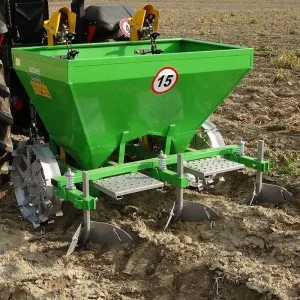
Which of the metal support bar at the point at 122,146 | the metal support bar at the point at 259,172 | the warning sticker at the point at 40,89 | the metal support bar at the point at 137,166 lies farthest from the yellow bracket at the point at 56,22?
the metal support bar at the point at 259,172

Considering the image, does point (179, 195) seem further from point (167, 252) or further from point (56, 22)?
point (56, 22)

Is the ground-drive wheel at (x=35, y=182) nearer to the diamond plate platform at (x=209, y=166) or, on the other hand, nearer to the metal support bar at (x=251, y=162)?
the diamond plate platform at (x=209, y=166)

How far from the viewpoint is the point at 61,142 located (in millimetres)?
4398

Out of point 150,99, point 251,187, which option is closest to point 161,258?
point 150,99

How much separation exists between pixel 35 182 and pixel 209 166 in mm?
1211

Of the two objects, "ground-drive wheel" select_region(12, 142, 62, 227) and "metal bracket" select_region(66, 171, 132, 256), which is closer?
"metal bracket" select_region(66, 171, 132, 256)

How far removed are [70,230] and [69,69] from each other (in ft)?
3.68

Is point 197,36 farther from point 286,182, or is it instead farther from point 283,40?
point 286,182

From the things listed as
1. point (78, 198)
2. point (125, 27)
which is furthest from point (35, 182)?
point (125, 27)

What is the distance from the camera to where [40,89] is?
4.20 metres

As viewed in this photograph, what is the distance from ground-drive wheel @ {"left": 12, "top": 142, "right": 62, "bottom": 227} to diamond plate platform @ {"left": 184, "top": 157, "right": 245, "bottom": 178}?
914mm

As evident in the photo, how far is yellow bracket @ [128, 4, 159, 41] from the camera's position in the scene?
4821mm

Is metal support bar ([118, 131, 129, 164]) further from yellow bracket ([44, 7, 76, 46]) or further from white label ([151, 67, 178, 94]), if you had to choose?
yellow bracket ([44, 7, 76, 46])

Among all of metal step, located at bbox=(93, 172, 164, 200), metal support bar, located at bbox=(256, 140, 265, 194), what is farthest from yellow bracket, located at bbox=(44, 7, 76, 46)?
metal support bar, located at bbox=(256, 140, 265, 194)
